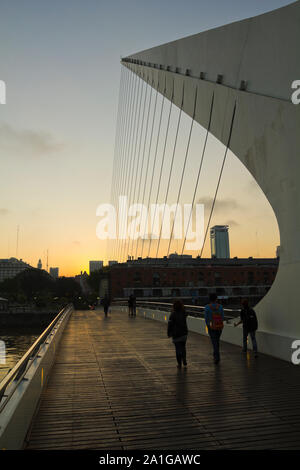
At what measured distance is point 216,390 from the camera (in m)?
6.14

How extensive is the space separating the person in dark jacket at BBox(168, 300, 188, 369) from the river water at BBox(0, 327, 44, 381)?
66.9 feet

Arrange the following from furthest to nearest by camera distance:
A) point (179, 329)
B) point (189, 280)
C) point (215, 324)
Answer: point (189, 280) < point (215, 324) < point (179, 329)

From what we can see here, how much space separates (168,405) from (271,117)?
22.8 feet

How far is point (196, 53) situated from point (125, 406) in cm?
1193

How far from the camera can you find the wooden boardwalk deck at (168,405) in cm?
405

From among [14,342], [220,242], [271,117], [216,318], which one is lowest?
[14,342]

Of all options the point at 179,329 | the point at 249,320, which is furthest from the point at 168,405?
the point at 249,320

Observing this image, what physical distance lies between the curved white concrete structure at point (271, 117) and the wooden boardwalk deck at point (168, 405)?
1.41 meters

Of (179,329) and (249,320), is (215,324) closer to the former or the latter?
(179,329)

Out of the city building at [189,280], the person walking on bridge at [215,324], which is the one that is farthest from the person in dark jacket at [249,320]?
the city building at [189,280]

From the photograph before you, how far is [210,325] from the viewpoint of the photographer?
27.7 ft

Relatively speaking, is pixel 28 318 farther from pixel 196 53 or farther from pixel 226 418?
pixel 226 418

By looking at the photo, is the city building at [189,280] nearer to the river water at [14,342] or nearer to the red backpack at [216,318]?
the river water at [14,342]

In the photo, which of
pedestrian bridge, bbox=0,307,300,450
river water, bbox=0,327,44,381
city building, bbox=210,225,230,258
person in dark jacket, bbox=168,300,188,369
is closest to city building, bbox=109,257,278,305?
city building, bbox=210,225,230,258
